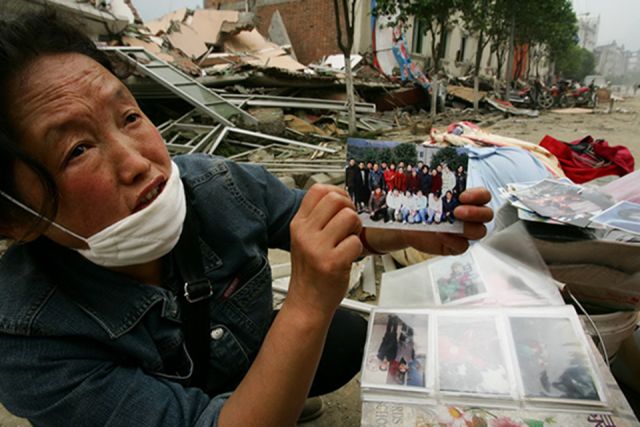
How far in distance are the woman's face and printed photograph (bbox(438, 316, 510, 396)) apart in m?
0.95

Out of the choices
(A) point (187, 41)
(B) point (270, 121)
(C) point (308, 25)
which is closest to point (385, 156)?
(B) point (270, 121)

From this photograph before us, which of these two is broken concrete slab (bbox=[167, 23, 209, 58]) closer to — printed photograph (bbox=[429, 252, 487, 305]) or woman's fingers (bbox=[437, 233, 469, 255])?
printed photograph (bbox=[429, 252, 487, 305])

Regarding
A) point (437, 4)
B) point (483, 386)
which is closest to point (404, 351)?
point (483, 386)

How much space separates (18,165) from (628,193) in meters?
2.30

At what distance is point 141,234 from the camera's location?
35.7 inches

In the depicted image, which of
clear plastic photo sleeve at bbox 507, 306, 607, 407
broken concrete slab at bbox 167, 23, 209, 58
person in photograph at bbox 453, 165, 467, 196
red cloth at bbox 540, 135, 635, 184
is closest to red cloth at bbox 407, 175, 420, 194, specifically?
person in photograph at bbox 453, 165, 467, 196

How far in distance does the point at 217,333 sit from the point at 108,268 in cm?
35

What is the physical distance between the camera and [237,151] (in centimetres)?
600

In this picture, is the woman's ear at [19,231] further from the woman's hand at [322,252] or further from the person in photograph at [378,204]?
the person in photograph at [378,204]

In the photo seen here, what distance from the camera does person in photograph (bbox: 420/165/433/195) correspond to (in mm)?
1071

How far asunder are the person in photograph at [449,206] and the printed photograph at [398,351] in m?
0.41

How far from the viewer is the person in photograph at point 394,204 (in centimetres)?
106

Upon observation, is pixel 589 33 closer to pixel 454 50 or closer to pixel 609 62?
pixel 609 62

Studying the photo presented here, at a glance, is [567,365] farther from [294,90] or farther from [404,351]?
[294,90]
